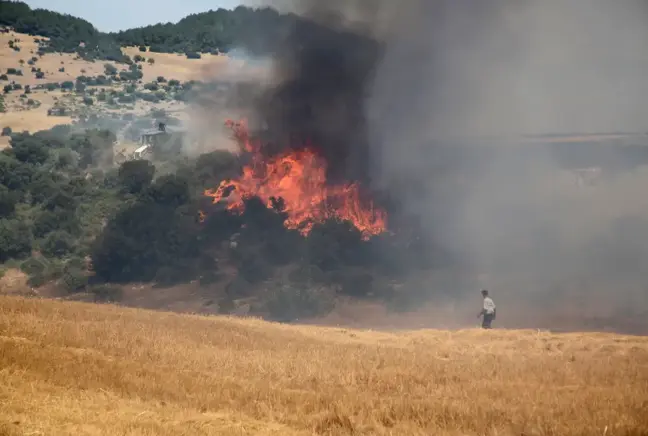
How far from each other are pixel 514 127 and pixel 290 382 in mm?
46069

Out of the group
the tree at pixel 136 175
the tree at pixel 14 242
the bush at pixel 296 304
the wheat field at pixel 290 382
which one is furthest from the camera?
the tree at pixel 136 175

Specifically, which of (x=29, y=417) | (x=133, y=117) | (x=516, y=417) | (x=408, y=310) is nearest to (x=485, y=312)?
(x=408, y=310)

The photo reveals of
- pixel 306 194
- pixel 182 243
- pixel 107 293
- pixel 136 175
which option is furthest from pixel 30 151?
pixel 306 194

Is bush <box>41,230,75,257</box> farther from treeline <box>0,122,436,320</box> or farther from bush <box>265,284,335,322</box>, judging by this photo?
bush <box>265,284,335,322</box>

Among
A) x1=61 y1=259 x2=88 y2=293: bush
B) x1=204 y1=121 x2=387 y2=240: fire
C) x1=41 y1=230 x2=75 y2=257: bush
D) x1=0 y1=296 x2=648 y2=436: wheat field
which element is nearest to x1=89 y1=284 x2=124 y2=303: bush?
x1=61 y1=259 x2=88 y2=293: bush

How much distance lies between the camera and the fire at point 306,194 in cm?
3994

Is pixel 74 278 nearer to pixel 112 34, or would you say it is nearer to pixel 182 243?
pixel 182 243

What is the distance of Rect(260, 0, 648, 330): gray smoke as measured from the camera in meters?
38.0

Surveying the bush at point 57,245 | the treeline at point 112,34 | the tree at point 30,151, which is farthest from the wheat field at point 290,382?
the treeline at point 112,34

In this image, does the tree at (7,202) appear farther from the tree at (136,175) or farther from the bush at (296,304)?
the bush at (296,304)

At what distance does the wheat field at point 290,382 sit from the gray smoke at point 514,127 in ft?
46.1

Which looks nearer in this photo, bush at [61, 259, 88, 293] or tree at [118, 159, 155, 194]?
bush at [61, 259, 88, 293]

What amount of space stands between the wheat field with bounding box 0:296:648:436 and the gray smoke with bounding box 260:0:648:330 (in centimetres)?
1404

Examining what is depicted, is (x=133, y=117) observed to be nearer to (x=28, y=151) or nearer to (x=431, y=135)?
(x=28, y=151)
